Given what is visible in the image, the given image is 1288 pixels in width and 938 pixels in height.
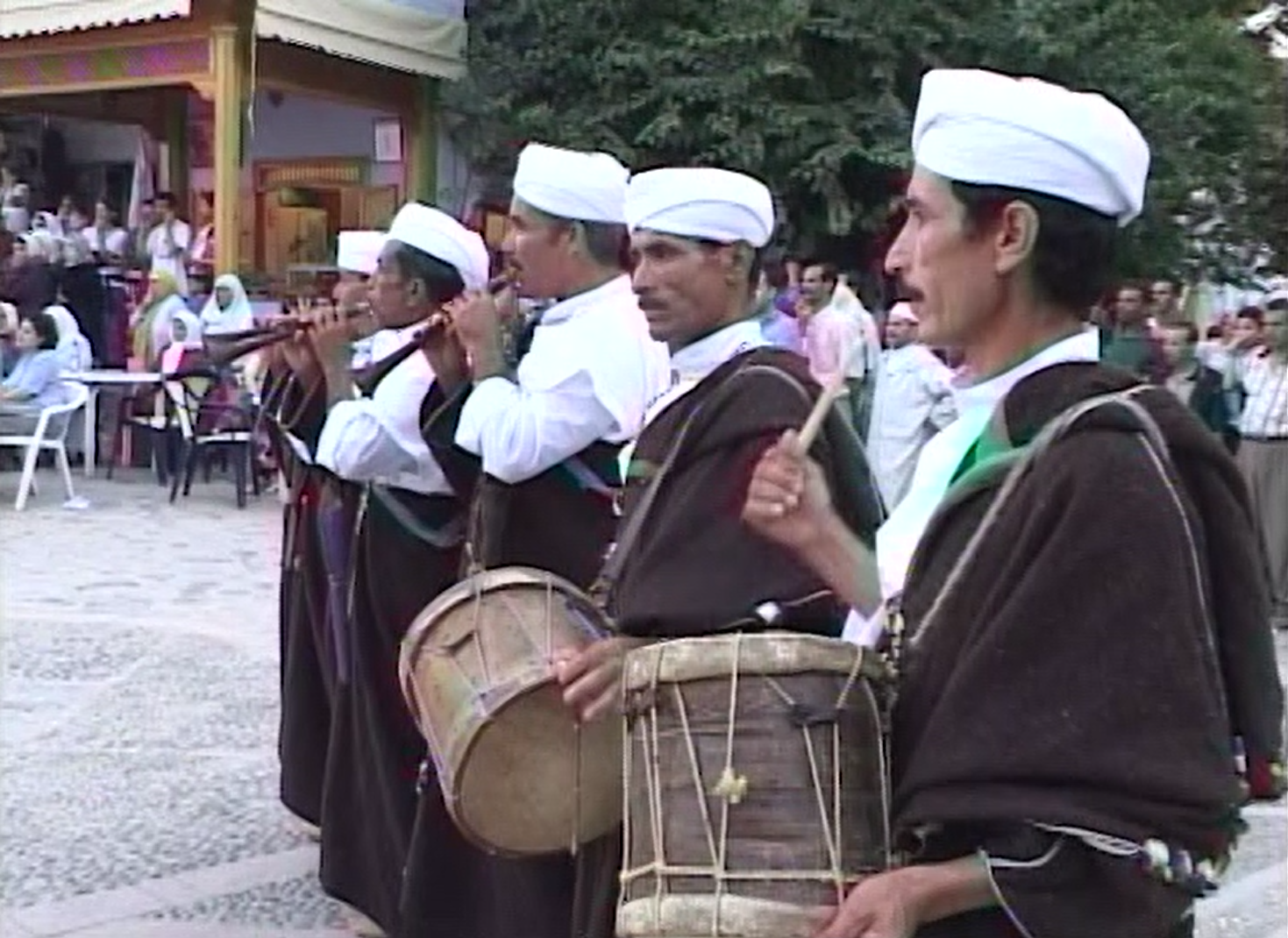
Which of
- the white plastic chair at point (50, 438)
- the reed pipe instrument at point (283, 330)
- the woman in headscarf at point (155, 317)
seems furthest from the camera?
the woman in headscarf at point (155, 317)

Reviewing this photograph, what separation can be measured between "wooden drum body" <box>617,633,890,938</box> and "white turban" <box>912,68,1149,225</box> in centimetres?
51

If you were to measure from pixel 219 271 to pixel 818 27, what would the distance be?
5365 mm

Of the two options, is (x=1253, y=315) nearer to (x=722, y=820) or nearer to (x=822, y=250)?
(x=822, y=250)

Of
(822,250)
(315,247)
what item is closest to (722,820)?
(822,250)

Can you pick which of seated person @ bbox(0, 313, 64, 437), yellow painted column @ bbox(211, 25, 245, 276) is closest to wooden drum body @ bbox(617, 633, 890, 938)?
seated person @ bbox(0, 313, 64, 437)

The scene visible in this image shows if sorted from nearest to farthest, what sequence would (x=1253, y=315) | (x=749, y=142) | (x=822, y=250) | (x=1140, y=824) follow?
(x=1140, y=824)
(x=1253, y=315)
(x=749, y=142)
(x=822, y=250)

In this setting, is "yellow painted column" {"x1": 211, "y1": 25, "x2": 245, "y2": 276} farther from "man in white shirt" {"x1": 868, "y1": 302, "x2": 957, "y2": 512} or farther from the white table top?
"man in white shirt" {"x1": 868, "y1": 302, "x2": 957, "y2": 512}

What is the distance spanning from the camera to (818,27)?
1655 cm

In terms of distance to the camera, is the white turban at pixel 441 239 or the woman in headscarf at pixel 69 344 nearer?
the white turban at pixel 441 239

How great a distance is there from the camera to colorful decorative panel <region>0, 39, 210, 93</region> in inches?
663

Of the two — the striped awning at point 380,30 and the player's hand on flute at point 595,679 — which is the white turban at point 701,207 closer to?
the player's hand on flute at point 595,679

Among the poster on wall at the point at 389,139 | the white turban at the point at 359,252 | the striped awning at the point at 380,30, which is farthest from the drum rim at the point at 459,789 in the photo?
the poster on wall at the point at 389,139

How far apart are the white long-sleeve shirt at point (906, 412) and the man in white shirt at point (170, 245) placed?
852 centimetres

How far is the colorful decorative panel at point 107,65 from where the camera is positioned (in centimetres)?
1683
